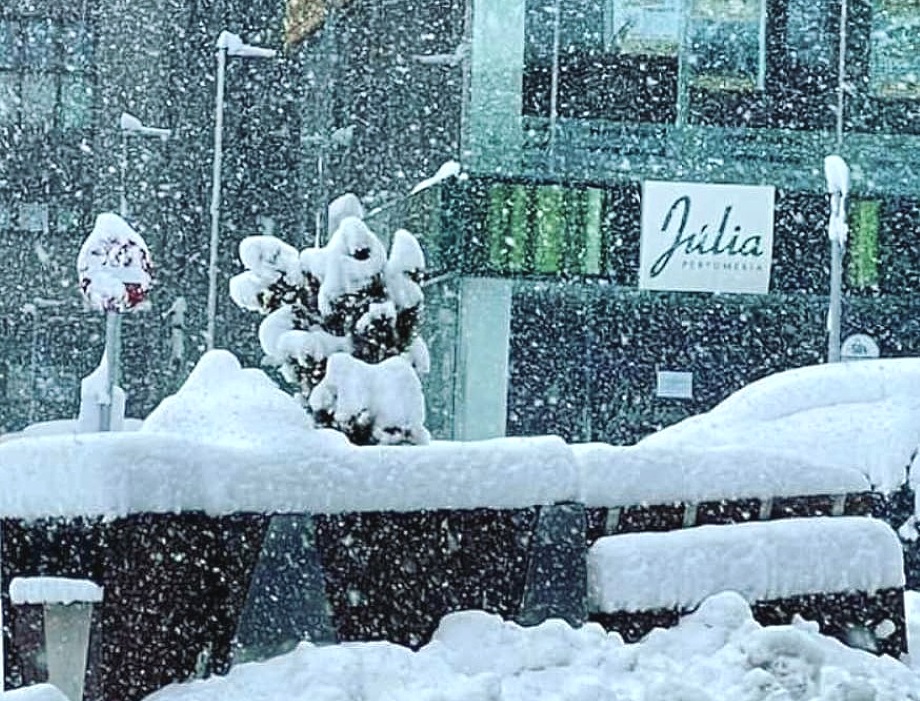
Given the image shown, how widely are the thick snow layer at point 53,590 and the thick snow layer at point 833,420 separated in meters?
3.16

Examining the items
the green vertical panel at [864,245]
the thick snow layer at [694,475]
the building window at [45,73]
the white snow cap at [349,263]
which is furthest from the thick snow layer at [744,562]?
the building window at [45,73]

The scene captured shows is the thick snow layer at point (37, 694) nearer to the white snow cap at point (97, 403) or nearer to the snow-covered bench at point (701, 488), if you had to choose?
the snow-covered bench at point (701, 488)

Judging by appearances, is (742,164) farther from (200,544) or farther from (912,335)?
(200,544)

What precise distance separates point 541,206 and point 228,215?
12058mm

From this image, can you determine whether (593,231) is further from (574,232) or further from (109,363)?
(109,363)

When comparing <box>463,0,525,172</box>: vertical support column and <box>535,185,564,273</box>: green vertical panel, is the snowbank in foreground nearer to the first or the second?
<box>535,185,564,273</box>: green vertical panel

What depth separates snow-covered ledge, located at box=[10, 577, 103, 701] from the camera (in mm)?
5250

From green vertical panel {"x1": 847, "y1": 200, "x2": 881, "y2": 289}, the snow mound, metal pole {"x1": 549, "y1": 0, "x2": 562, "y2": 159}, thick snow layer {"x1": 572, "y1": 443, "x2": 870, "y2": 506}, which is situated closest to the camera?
the snow mound

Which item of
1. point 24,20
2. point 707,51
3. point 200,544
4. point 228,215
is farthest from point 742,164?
point 200,544

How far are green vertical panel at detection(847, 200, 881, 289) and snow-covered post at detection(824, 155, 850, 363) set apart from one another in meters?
1.45

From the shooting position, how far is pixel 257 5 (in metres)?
38.5

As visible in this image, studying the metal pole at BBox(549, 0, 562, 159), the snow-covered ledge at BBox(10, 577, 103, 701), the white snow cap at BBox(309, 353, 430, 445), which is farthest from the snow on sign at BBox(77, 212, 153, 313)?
the snow-covered ledge at BBox(10, 577, 103, 701)

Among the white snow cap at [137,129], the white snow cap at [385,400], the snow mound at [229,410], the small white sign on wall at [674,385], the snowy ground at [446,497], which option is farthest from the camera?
the white snow cap at [137,129]

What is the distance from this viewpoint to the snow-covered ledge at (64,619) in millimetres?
5250
